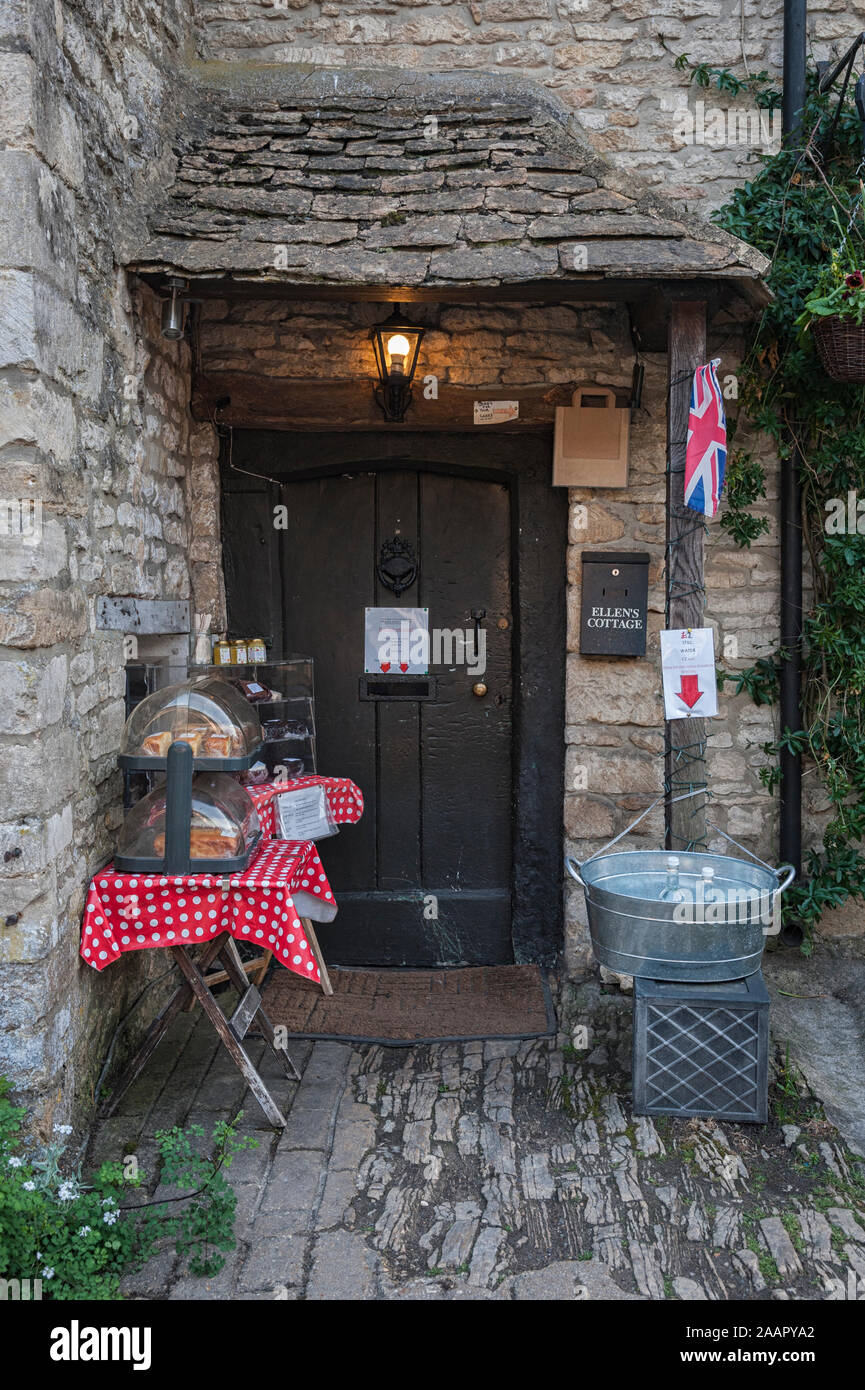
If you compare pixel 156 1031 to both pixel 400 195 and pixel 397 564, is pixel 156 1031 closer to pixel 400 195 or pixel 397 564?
pixel 397 564

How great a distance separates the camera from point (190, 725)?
344 cm

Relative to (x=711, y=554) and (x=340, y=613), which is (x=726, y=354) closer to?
(x=711, y=554)

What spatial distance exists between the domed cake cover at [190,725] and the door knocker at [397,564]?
4.66ft

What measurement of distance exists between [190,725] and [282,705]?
1.13 meters

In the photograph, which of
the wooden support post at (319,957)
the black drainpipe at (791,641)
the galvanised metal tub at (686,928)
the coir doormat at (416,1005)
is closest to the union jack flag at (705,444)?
the black drainpipe at (791,641)

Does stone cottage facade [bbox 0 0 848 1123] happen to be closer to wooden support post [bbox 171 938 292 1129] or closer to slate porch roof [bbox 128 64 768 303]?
slate porch roof [bbox 128 64 768 303]

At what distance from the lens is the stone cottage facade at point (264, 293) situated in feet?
9.47

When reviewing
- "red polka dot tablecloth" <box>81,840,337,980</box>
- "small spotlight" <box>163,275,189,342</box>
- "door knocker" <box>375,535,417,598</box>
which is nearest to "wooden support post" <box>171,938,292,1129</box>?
"red polka dot tablecloth" <box>81,840,337,980</box>

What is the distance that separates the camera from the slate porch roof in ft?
11.6

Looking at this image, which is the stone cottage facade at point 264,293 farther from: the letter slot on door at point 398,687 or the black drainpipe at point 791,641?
the letter slot on door at point 398,687

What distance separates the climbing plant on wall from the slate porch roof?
584 mm

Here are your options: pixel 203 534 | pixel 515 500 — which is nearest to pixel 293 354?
pixel 203 534

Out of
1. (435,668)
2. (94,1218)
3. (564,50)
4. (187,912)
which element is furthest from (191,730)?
(564,50)

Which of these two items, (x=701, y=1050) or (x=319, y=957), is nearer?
(x=701, y=1050)
